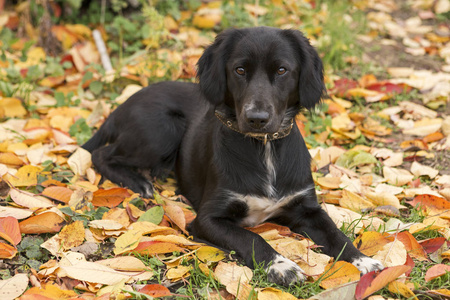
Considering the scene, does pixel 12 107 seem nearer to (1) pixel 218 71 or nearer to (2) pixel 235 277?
(1) pixel 218 71

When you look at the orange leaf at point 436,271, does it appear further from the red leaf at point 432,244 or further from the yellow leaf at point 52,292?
the yellow leaf at point 52,292

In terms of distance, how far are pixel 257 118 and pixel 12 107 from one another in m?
2.81

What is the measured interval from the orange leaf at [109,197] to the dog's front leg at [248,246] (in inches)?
22.6

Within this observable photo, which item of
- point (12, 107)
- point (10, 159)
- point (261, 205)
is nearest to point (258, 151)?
point (261, 205)

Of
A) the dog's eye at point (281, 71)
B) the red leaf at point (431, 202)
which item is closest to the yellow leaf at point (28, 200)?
the dog's eye at point (281, 71)

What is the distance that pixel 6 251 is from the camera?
9.26 feet

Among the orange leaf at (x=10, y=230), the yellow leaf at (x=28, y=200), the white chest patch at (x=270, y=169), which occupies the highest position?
the white chest patch at (x=270, y=169)

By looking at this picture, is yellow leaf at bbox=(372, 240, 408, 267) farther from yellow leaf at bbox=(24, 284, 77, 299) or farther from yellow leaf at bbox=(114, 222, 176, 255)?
yellow leaf at bbox=(24, 284, 77, 299)

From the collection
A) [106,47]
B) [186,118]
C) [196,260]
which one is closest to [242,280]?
[196,260]

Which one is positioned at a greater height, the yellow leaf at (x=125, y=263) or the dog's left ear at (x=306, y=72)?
the dog's left ear at (x=306, y=72)

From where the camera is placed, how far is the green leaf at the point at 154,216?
10.8ft

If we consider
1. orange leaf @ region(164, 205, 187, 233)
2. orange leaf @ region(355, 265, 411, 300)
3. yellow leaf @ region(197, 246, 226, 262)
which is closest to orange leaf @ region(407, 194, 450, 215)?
orange leaf @ region(355, 265, 411, 300)

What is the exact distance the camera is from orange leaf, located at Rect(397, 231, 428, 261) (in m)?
3.01

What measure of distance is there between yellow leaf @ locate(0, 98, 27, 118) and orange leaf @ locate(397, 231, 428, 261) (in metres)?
3.48
